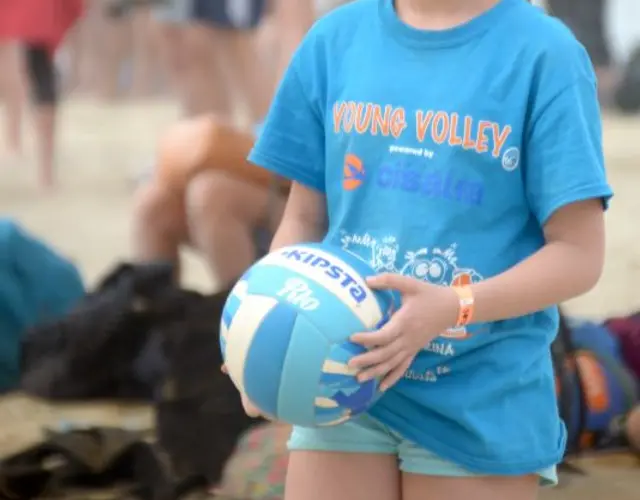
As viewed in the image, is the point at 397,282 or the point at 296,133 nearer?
the point at 397,282

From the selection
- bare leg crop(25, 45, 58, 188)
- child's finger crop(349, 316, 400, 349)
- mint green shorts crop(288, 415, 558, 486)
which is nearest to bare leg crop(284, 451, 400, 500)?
mint green shorts crop(288, 415, 558, 486)

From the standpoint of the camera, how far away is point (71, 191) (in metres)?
5.33

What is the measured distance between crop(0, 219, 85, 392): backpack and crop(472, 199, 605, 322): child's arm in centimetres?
181

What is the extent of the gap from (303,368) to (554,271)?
1.00ft

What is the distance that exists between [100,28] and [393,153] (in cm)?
703

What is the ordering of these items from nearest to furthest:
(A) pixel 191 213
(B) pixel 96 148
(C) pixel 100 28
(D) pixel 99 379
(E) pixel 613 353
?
(E) pixel 613 353
(D) pixel 99 379
(A) pixel 191 213
(B) pixel 96 148
(C) pixel 100 28

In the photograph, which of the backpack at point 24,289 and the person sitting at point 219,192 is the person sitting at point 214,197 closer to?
the person sitting at point 219,192

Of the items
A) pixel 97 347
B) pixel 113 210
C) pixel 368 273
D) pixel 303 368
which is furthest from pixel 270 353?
pixel 113 210

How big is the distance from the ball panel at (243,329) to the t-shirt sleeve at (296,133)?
246mm

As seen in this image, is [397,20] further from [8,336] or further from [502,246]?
[8,336]

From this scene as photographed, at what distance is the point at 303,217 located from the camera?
5.17 ft

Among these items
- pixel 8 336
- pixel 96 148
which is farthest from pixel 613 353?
pixel 96 148

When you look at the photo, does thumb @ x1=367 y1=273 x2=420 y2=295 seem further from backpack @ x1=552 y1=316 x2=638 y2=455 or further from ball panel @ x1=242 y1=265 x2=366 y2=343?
backpack @ x1=552 y1=316 x2=638 y2=455

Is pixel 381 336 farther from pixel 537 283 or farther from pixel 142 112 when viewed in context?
pixel 142 112
